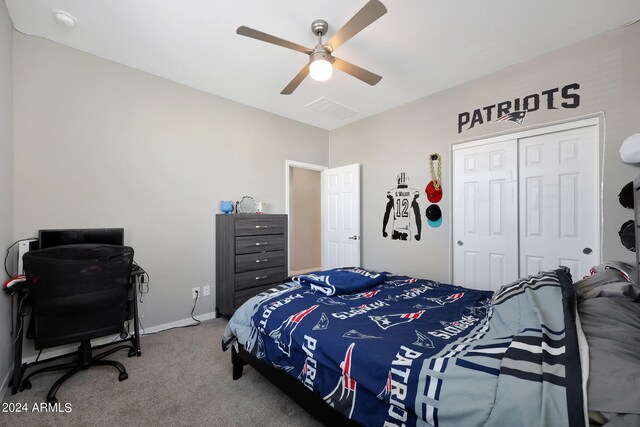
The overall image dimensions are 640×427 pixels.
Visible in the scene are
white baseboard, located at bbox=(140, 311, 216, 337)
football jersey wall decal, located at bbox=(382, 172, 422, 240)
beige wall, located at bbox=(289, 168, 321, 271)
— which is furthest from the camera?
beige wall, located at bbox=(289, 168, 321, 271)

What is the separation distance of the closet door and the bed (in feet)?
3.76

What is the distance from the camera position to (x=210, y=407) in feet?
5.78

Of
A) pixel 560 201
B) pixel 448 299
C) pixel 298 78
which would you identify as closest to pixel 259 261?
pixel 298 78

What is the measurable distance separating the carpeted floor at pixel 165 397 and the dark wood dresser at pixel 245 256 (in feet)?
2.93

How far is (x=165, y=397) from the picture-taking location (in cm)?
186

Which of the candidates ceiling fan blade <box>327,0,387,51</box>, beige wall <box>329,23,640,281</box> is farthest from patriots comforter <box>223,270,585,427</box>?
ceiling fan blade <box>327,0,387,51</box>

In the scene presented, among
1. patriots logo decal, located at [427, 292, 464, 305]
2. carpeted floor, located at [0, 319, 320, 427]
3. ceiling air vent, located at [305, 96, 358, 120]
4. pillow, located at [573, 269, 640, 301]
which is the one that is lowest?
carpeted floor, located at [0, 319, 320, 427]

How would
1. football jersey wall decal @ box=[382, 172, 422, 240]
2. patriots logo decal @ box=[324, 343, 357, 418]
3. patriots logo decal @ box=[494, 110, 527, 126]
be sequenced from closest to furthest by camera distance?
patriots logo decal @ box=[324, 343, 357, 418] → patriots logo decal @ box=[494, 110, 527, 126] → football jersey wall decal @ box=[382, 172, 422, 240]

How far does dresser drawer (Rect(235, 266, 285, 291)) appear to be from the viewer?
3.21 metres

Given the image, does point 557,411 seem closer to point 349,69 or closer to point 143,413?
point 143,413

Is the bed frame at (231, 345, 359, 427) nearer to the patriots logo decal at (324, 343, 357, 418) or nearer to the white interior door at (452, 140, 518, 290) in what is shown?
the patriots logo decal at (324, 343, 357, 418)

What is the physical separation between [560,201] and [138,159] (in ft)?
13.6

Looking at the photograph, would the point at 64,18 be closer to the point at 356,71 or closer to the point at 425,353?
the point at 356,71

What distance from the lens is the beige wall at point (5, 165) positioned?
1934mm
